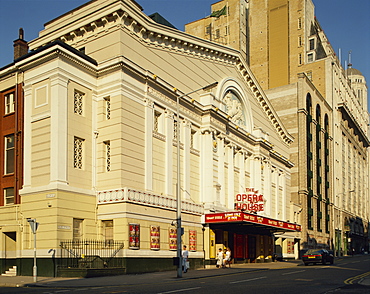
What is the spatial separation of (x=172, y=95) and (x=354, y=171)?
7997 cm

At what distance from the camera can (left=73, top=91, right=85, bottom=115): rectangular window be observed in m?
28.0

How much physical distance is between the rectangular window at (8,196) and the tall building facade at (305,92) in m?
45.5

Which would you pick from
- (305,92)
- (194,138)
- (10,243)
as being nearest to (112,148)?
(10,243)

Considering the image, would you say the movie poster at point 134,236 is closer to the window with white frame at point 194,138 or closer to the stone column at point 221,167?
the window with white frame at point 194,138

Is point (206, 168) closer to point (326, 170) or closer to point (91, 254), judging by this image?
point (91, 254)

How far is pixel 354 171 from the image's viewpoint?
336ft

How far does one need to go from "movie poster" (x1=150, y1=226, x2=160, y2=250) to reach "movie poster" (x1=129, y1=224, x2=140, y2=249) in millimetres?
1470

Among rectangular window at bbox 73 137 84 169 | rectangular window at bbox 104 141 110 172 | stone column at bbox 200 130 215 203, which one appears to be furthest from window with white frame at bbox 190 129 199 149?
rectangular window at bbox 73 137 84 169

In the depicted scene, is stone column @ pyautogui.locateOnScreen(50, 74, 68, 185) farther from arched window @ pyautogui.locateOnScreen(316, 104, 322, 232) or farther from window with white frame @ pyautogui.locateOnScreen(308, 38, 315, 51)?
window with white frame @ pyautogui.locateOnScreen(308, 38, 315, 51)

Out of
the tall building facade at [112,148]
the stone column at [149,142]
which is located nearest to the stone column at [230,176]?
the tall building facade at [112,148]

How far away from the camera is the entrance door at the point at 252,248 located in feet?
145

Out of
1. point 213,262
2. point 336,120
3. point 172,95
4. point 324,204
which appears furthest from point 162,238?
point 336,120

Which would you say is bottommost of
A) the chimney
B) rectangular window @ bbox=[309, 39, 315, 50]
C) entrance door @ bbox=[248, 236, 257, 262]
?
entrance door @ bbox=[248, 236, 257, 262]

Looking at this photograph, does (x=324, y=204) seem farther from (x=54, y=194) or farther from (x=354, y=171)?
(x=54, y=194)
